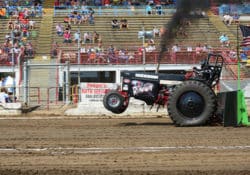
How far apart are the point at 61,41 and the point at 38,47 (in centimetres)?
113

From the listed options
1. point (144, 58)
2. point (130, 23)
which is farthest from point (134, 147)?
point (144, 58)

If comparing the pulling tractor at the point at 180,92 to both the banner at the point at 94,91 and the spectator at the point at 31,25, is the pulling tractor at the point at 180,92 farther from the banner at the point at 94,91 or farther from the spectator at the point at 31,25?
the spectator at the point at 31,25

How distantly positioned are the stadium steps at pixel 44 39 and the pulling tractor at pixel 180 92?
23.6 ft

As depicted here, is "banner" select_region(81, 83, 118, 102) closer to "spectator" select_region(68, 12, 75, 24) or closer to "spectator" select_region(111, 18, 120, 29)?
"spectator" select_region(68, 12, 75, 24)

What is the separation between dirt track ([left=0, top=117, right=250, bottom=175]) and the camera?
6.71 meters

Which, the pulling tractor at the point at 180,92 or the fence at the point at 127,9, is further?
the pulling tractor at the point at 180,92

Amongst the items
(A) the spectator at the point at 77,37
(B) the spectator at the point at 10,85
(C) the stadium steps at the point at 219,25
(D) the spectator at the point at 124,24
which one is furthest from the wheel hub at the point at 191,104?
(B) the spectator at the point at 10,85

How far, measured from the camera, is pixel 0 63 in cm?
2414

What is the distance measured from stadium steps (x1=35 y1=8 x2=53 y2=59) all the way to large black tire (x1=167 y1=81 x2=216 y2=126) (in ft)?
27.6

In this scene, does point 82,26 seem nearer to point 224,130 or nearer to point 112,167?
point 224,130

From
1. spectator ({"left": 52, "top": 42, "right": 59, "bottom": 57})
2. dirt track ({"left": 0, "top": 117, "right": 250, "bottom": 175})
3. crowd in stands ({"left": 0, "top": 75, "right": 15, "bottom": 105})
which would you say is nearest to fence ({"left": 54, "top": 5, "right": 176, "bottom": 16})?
dirt track ({"left": 0, "top": 117, "right": 250, "bottom": 175})

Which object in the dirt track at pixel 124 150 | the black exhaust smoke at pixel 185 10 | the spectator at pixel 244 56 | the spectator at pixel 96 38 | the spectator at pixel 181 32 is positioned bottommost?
the dirt track at pixel 124 150

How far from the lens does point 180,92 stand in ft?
37.8

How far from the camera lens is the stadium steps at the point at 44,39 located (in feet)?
62.5
